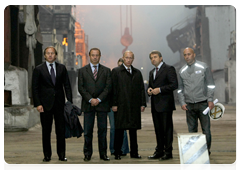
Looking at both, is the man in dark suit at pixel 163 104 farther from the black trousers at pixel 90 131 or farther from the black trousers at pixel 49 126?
the black trousers at pixel 49 126

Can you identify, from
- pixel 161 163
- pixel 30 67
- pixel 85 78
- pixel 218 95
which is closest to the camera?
pixel 161 163

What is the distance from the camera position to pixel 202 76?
5461 mm

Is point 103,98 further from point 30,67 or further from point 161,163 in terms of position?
point 30,67

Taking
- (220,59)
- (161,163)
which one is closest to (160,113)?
(161,163)

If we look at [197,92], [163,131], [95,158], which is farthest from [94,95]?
[197,92]

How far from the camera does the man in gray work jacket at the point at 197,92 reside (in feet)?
17.9

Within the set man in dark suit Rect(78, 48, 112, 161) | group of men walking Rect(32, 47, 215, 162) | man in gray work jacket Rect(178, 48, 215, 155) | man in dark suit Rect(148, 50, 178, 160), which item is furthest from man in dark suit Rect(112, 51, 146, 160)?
man in gray work jacket Rect(178, 48, 215, 155)

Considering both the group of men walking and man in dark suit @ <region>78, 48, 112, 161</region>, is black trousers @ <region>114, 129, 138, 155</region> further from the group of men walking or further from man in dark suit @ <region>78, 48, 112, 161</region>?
man in dark suit @ <region>78, 48, 112, 161</region>

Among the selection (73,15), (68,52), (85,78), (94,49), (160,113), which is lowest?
(160,113)

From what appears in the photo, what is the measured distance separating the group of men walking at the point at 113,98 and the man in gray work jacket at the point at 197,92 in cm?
2

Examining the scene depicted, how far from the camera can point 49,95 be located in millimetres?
5148

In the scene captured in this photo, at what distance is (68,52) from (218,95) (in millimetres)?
18207

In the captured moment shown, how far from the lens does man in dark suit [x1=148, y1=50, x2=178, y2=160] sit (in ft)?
17.2

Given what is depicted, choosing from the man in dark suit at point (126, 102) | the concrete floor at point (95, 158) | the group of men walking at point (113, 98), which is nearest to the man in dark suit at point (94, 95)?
the group of men walking at point (113, 98)
